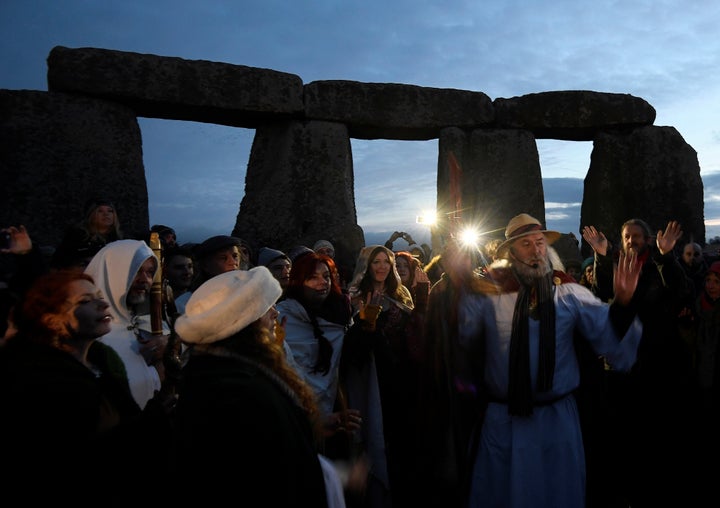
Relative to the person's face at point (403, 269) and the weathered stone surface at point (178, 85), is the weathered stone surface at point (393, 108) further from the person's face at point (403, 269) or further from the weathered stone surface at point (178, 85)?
the person's face at point (403, 269)

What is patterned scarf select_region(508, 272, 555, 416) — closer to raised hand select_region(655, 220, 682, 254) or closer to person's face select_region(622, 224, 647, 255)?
raised hand select_region(655, 220, 682, 254)

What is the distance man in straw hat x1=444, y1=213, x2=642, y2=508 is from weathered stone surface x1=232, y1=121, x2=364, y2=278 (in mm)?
4033

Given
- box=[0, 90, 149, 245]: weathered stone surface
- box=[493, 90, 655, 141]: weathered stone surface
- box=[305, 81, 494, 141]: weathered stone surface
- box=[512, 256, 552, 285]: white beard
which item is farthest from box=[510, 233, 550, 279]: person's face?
box=[493, 90, 655, 141]: weathered stone surface

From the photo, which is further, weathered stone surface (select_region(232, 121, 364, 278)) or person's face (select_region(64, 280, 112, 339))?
weathered stone surface (select_region(232, 121, 364, 278))

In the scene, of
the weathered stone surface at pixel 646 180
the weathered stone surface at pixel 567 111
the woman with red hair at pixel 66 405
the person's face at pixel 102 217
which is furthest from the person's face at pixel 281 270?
the weathered stone surface at pixel 646 180

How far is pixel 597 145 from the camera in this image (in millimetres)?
8148

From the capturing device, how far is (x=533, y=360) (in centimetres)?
262

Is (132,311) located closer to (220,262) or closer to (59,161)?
(220,262)

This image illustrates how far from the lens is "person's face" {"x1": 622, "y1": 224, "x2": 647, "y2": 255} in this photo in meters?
3.78

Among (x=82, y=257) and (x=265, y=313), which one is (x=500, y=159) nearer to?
(x=82, y=257)

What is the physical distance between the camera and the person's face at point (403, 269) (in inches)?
171

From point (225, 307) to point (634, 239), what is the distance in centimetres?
319

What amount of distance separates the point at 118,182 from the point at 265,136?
1.93 m

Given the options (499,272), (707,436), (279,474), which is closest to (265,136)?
(499,272)
